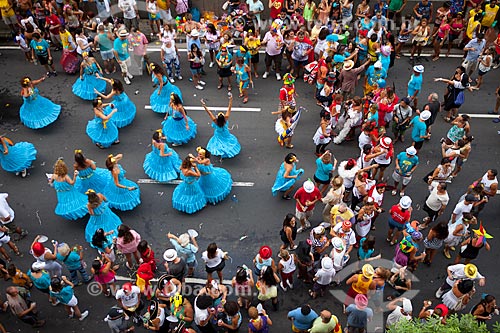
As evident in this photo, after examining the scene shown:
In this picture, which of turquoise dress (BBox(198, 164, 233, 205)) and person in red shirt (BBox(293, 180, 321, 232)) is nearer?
person in red shirt (BBox(293, 180, 321, 232))

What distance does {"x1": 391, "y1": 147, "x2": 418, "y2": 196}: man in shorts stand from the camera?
11.0 metres

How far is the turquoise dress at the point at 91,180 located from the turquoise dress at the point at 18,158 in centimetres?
224

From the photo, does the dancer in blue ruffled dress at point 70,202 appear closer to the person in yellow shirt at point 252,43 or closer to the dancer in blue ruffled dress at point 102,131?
the dancer in blue ruffled dress at point 102,131

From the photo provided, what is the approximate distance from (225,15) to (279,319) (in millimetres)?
11849

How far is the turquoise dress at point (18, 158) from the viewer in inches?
495

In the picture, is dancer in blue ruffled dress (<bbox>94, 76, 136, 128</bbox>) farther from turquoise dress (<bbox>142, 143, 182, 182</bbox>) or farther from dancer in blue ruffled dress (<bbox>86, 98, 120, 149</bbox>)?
turquoise dress (<bbox>142, 143, 182, 182</bbox>)

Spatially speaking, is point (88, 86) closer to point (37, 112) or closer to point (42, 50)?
point (37, 112)

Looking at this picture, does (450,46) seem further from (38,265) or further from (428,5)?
(38,265)

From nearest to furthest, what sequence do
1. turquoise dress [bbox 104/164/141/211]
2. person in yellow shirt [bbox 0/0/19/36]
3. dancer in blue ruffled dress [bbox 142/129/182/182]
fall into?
turquoise dress [bbox 104/164/141/211] → dancer in blue ruffled dress [bbox 142/129/182/182] → person in yellow shirt [bbox 0/0/19/36]

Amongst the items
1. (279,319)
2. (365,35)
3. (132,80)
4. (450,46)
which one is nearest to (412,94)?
(365,35)

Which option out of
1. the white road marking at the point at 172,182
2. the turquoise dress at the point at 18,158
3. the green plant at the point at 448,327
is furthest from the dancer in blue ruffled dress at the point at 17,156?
the green plant at the point at 448,327

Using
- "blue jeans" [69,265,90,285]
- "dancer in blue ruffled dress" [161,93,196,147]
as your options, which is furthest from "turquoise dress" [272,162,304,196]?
"blue jeans" [69,265,90,285]

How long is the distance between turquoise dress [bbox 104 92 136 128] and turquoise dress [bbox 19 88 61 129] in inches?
70.6

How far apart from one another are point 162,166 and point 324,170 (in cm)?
412
